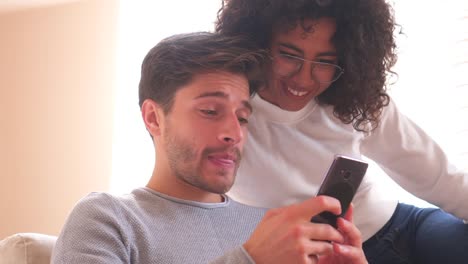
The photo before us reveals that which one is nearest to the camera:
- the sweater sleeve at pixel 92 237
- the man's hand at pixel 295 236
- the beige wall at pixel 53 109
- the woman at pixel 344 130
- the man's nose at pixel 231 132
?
the man's hand at pixel 295 236

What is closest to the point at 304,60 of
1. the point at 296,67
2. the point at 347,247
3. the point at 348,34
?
the point at 296,67

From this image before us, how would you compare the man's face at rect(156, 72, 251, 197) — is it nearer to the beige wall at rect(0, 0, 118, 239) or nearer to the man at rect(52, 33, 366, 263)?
the man at rect(52, 33, 366, 263)

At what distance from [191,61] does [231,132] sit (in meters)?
0.19

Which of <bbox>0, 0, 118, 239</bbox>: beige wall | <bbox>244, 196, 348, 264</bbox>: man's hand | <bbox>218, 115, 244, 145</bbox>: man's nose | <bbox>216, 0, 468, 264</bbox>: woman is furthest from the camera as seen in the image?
<bbox>0, 0, 118, 239</bbox>: beige wall

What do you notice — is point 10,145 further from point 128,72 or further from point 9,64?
point 128,72

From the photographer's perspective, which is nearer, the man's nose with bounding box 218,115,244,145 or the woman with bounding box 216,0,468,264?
the man's nose with bounding box 218,115,244,145

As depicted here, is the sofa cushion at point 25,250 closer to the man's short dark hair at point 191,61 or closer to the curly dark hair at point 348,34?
the man's short dark hair at point 191,61

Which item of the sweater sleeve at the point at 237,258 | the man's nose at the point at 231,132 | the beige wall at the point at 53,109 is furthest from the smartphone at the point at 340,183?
the beige wall at the point at 53,109

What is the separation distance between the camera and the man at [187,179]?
981 mm

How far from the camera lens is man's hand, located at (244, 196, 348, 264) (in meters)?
0.83

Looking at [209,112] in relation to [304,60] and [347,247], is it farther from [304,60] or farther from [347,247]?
[347,247]

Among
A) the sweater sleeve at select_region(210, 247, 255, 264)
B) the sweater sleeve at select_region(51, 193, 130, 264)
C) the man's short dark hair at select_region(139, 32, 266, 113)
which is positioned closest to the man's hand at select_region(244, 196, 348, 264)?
the sweater sleeve at select_region(210, 247, 255, 264)

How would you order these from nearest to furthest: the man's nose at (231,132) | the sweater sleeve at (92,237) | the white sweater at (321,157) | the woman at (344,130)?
the sweater sleeve at (92,237) → the man's nose at (231,132) → the woman at (344,130) → the white sweater at (321,157)

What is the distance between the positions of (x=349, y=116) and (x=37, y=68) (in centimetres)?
184
